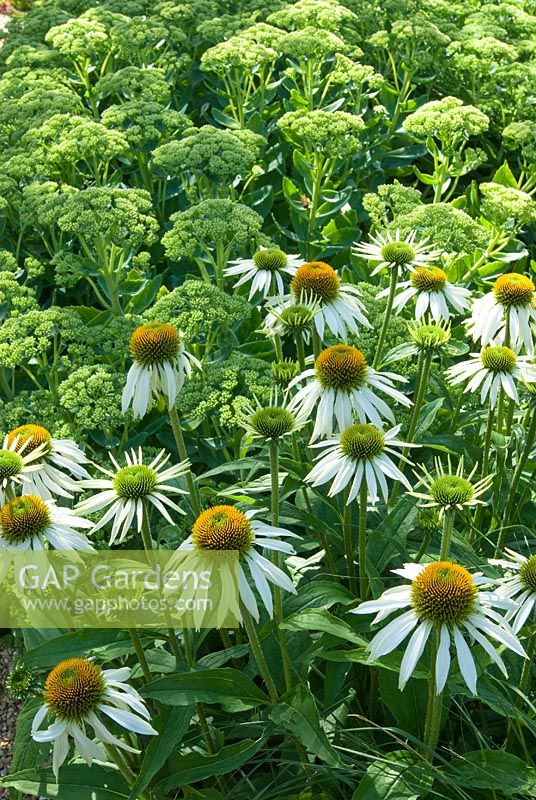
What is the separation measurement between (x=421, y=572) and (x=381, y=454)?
38 cm

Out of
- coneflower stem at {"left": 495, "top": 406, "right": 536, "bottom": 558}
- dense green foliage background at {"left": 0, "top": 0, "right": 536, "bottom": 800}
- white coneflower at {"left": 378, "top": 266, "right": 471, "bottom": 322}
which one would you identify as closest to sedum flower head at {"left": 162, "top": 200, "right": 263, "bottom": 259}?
dense green foliage background at {"left": 0, "top": 0, "right": 536, "bottom": 800}

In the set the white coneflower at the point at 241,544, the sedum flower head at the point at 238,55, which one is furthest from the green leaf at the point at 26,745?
the sedum flower head at the point at 238,55

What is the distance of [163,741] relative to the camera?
2152 millimetres

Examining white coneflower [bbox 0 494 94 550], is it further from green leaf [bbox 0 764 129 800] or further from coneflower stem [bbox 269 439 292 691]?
green leaf [bbox 0 764 129 800]

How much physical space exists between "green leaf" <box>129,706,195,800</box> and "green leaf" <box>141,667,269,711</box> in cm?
8

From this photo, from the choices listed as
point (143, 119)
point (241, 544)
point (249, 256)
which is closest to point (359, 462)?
point (241, 544)

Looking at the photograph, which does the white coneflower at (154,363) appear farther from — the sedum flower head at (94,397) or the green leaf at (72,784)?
the green leaf at (72,784)

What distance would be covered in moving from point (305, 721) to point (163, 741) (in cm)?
35

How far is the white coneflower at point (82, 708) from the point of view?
6.23 feet

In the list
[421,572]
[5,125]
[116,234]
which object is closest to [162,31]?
[5,125]

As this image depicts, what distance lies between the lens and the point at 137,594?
252 centimetres

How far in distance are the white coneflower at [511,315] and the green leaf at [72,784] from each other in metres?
1.65

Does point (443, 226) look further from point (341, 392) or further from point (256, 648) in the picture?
point (256, 648)

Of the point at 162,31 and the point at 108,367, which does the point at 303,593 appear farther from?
the point at 162,31
